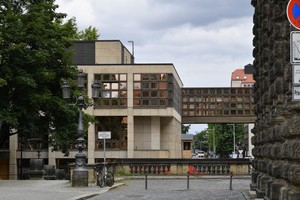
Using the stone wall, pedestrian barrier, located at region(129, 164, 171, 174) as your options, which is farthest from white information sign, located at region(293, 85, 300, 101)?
pedestrian barrier, located at region(129, 164, 171, 174)

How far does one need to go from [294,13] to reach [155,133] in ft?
191

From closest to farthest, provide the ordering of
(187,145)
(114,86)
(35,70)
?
(35,70) → (114,86) → (187,145)

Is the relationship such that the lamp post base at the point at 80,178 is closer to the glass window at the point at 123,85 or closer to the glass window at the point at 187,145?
the glass window at the point at 123,85

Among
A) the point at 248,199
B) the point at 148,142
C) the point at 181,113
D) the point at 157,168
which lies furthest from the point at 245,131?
the point at 248,199

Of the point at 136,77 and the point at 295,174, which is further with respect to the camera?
the point at 136,77

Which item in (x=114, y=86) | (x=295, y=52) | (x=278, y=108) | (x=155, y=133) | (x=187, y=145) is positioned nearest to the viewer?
(x=295, y=52)

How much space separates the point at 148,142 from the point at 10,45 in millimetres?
30214

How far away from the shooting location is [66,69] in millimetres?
40875

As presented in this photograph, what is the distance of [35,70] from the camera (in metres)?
38.4

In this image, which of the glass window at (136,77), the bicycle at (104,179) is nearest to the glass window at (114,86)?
the glass window at (136,77)

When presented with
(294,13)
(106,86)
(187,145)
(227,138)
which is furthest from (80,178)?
(227,138)

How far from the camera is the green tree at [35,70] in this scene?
37.4 meters

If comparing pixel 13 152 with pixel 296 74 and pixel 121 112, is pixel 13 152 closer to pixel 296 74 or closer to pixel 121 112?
pixel 121 112

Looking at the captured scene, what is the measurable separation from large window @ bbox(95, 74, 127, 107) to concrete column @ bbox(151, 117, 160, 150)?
385 cm
